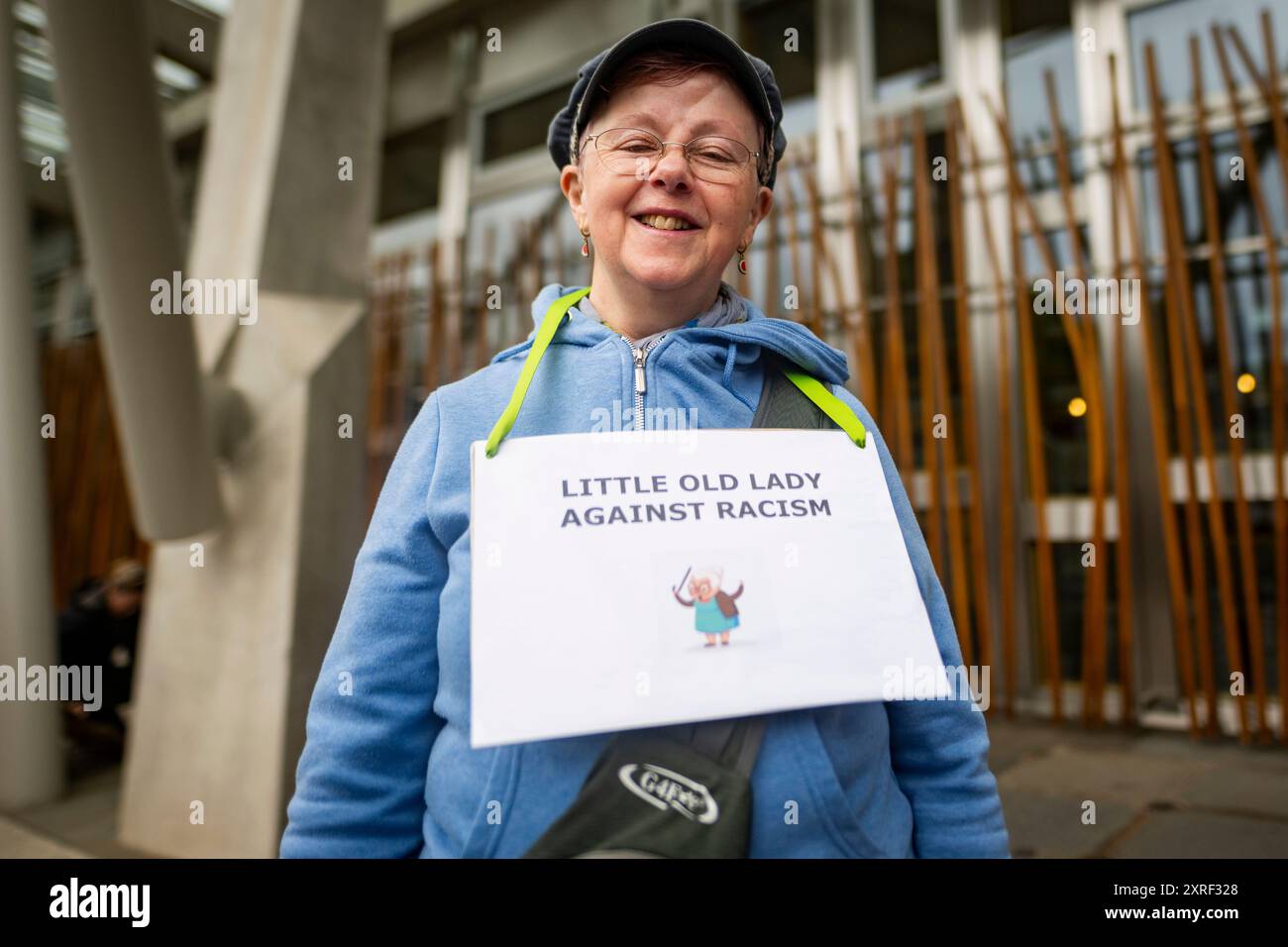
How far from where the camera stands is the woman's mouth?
0.85 meters

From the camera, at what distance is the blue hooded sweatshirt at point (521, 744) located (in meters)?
0.77

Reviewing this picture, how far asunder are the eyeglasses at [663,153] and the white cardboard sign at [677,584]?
0.29 m

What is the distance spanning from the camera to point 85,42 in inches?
73.9

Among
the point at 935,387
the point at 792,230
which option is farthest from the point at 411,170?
the point at 935,387

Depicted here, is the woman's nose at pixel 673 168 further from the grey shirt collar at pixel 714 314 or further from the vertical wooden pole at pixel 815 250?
the vertical wooden pole at pixel 815 250

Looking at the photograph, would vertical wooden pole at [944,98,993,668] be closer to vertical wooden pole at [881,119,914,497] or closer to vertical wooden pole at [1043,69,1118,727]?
vertical wooden pole at [881,119,914,497]

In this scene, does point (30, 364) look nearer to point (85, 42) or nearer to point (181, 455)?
point (181, 455)

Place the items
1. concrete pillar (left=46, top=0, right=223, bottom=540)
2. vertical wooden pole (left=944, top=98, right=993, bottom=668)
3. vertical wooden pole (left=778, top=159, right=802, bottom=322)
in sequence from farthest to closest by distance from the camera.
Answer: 1. vertical wooden pole (left=778, top=159, right=802, bottom=322)
2. vertical wooden pole (left=944, top=98, right=993, bottom=668)
3. concrete pillar (left=46, top=0, right=223, bottom=540)

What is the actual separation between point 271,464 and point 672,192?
251cm

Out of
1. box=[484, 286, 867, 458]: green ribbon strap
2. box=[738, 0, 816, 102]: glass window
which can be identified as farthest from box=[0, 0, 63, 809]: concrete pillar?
box=[484, 286, 867, 458]: green ribbon strap

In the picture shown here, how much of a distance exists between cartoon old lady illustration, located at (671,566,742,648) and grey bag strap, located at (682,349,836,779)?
0.29 feet

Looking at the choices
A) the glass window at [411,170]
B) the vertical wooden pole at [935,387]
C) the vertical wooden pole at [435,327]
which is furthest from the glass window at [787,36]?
the vertical wooden pole at [435,327]

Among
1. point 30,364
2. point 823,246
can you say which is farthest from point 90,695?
point 823,246

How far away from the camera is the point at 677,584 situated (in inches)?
29.5
